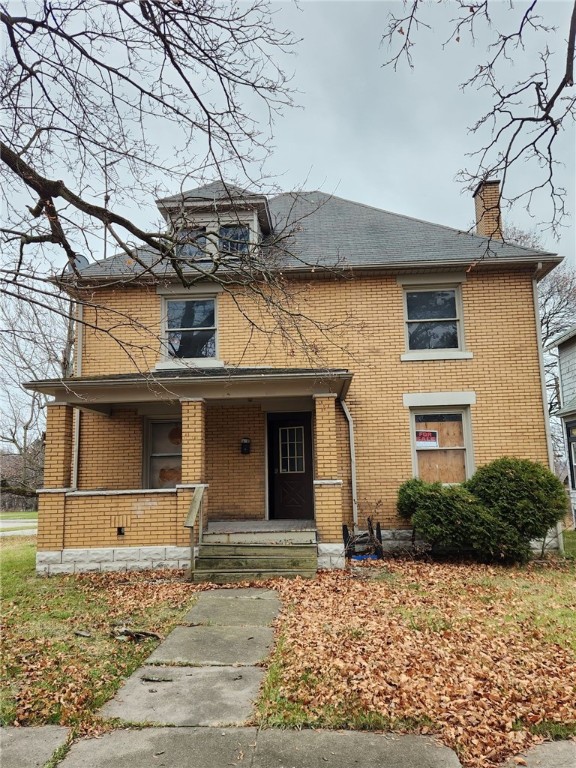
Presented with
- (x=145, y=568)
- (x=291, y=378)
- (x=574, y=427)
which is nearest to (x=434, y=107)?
(x=291, y=378)

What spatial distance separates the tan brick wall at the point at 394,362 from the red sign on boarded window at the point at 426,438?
0.99 feet

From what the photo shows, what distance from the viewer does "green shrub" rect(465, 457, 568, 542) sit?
30.1ft

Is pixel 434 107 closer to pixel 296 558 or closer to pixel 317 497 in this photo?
pixel 317 497

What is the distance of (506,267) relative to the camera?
36.5ft

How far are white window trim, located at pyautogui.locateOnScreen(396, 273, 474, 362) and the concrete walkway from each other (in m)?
7.75

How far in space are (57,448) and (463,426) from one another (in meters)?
8.10

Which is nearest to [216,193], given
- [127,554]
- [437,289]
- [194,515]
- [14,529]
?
[194,515]

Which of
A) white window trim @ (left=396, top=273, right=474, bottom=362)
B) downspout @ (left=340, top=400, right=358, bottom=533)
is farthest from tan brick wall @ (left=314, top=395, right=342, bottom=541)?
white window trim @ (left=396, top=273, right=474, bottom=362)

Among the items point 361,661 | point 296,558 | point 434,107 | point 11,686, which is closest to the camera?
point 11,686

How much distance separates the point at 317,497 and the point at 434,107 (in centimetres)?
625

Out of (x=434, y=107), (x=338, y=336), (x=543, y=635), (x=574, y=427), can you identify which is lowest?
(x=543, y=635)

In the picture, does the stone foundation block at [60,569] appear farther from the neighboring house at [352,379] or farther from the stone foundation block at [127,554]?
the neighboring house at [352,379]

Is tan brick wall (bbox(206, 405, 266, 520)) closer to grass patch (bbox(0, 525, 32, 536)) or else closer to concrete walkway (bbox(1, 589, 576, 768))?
concrete walkway (bbox(1, 589, 576, 768))

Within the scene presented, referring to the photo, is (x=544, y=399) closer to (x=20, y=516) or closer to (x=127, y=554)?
(x=127, y=554)
